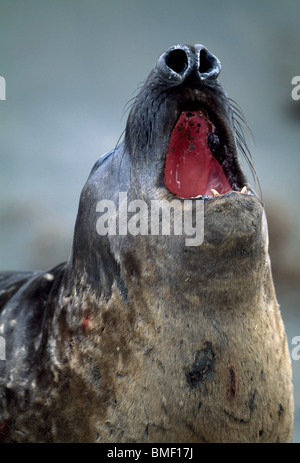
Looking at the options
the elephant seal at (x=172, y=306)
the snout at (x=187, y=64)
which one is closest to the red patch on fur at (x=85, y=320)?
the elephant seal at (x=172, y=306)

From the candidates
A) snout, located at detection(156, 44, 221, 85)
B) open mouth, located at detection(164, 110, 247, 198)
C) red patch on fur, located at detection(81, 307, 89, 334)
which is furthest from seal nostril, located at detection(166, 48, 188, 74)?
red patch on fur, located at detection(81, 307, 89, 334)

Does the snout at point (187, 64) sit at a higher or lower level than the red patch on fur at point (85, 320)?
higher

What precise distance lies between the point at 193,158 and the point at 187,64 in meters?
0.26

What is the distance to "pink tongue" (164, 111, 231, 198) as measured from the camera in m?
1.43

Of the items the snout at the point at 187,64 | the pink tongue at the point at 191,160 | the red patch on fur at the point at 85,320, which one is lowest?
the red patch on fur at the point at 85,320

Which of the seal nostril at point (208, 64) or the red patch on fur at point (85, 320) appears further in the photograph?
the red patch on fur at point (85, 320)

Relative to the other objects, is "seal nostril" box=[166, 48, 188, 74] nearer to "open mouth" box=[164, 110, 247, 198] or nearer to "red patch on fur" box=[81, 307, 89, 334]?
"open mouth" box=[164, 110, 247, 198]

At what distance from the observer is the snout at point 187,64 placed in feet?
4.19

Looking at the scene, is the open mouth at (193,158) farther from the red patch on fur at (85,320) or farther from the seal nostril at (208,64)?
the red patch on fur at (85,320)

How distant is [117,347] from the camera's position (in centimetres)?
139
